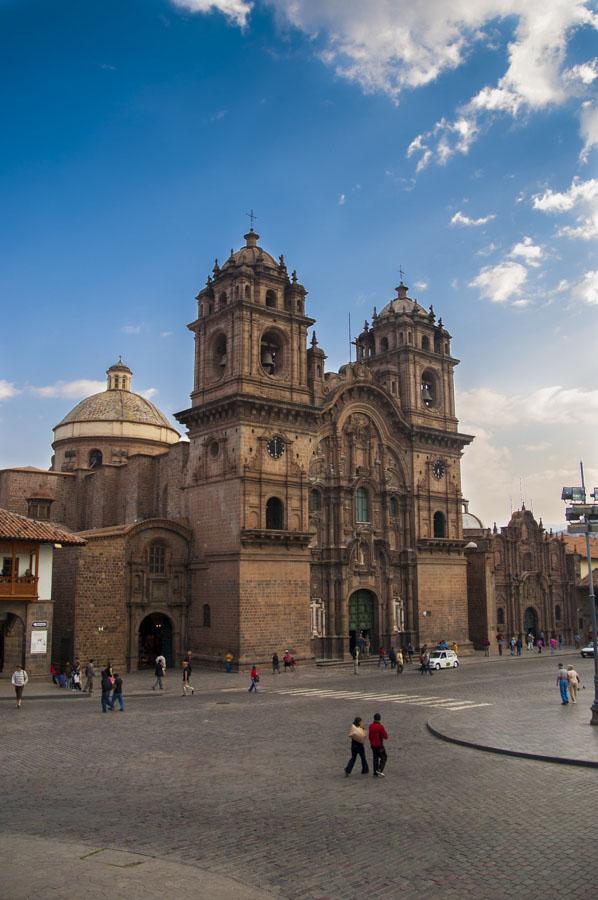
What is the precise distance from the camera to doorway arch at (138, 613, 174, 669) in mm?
41281

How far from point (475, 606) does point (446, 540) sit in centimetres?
753

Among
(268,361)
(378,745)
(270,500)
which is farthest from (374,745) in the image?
(268,361)

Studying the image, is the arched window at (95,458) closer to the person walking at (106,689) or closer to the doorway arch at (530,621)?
the person walking at (106,689)

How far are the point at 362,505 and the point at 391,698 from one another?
63.7 ft

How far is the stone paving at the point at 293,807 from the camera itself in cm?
1014

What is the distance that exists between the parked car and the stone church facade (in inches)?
194

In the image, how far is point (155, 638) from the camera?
41.9m

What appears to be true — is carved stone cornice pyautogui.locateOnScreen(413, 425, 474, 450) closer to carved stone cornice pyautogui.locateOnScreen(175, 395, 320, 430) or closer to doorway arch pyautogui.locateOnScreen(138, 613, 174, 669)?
→ carved stone cornice pyautogui.locateOnScreen(175, 395, 320, 430)

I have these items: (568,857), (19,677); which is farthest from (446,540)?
(568,857)

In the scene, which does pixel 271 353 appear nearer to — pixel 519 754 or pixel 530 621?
pixel 519 754

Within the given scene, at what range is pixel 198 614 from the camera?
41969 mm

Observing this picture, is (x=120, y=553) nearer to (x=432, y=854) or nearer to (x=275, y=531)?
(x=275, y=531)

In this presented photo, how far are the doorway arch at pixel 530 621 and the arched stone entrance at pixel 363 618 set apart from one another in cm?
1924

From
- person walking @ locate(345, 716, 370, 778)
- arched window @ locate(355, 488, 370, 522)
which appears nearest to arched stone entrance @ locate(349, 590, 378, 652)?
arched window @ locate(355, 488, 370, 522)
